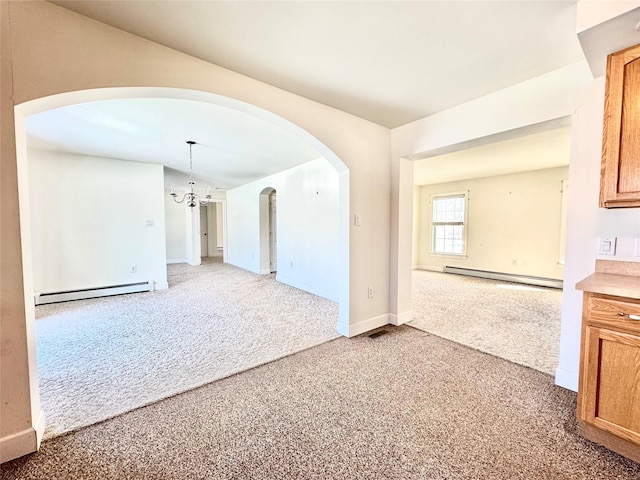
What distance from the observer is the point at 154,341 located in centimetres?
279

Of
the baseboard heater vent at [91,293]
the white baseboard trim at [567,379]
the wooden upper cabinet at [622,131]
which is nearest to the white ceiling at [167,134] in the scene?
the baseboard heater vent at [91,293]

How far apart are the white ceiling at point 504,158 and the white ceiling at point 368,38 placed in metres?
1.68

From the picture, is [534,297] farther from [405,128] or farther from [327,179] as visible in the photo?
[327,179]

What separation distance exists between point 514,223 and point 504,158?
1.86m

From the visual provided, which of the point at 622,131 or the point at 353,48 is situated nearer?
the point at 622,131

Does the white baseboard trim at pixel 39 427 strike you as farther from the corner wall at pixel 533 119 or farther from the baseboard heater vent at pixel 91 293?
the baseboard heater vent at pixel 91 293

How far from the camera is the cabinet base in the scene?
1.33m

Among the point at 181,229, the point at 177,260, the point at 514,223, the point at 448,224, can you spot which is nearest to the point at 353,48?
the point at 514,223

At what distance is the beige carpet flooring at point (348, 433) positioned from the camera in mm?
1297

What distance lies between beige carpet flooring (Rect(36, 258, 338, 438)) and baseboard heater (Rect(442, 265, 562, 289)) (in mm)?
4077

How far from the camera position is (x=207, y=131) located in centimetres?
331

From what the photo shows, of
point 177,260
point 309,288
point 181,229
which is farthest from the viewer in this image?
point 181,229

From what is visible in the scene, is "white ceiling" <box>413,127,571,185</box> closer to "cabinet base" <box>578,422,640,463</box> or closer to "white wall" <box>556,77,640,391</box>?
"white wall" <box>556,77,640,391</box>

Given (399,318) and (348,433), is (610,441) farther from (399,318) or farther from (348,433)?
(399,318)
